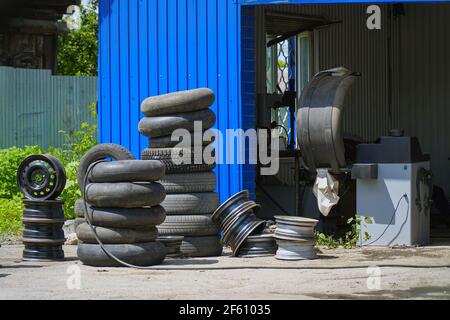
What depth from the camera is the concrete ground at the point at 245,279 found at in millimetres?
8328

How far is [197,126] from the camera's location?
444 inches

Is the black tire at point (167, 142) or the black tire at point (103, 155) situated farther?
the black tire at point (167, 142)

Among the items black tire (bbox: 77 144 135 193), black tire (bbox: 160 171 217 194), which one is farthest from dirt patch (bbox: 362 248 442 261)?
black tire (bbox: 77 144 135 193)

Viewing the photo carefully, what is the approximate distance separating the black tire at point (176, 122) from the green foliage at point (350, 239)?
2.32 meters

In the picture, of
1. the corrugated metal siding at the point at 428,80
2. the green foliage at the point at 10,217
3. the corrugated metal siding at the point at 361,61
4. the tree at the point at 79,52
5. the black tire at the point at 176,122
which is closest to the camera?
the black tire at the point at 176,122

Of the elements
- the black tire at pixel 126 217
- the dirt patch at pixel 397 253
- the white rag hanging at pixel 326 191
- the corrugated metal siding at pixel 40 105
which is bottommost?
the dirt patch at pixel 397 253

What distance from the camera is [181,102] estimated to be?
37.1ft

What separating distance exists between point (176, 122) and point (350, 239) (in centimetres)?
309

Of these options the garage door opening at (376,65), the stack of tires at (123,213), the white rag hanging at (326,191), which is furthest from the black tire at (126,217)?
the garage door opening at (376,65)

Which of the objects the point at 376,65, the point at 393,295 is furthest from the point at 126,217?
the point at 376,65

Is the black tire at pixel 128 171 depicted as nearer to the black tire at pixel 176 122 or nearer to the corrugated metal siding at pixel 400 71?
the black tire at pixel 176 122

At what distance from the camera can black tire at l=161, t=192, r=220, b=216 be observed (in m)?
11.3

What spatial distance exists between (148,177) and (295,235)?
195 centimetres

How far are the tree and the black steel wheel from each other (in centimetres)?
1770
